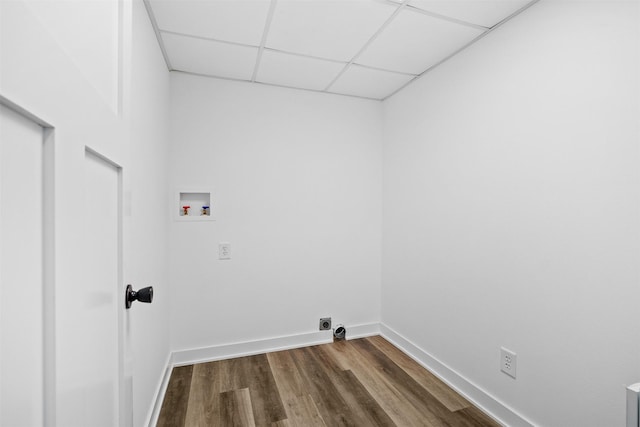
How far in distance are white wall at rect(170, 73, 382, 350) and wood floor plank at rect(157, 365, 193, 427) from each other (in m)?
0.21

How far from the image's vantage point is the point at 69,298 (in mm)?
470

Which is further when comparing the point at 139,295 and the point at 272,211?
the point at 272,211

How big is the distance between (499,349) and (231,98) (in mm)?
2479

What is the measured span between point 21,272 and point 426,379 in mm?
2308

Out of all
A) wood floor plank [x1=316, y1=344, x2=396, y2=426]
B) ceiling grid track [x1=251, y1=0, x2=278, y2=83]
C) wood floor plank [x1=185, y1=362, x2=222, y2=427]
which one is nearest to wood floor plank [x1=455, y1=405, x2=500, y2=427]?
wood floor plank [x1=316, y1=344, x2=396, y2=426]

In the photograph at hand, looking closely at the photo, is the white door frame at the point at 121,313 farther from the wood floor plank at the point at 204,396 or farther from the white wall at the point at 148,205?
the wood floor plank at the point at 204,396

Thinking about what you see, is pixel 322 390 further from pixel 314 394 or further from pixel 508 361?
pixel 508 361

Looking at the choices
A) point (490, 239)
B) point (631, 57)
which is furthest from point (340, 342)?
point (631, 57)

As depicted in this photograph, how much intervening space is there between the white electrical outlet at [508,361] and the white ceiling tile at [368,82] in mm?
1967

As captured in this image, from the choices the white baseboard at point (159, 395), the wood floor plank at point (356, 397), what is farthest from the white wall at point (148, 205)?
the wood floor plank at point (356, 397)

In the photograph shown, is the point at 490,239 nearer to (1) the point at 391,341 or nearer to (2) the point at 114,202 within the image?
(1) the point at 391,341

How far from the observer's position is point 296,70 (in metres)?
2.23

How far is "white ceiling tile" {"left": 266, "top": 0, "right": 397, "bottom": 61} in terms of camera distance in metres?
1.54

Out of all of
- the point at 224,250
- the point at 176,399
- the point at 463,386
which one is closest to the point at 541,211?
the point at 463,386
